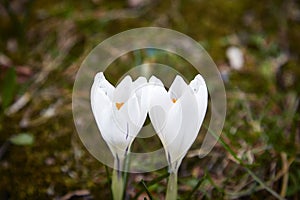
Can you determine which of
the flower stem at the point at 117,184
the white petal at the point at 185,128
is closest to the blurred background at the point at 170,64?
the flower stem at the point at 117,184

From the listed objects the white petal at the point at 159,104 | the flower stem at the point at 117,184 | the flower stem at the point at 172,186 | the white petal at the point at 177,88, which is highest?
the white petal at the point at 177,88

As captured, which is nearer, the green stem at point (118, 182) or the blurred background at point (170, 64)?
the green stem at point (118, 182)

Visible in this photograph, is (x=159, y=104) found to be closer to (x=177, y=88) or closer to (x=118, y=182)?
(x=177, y=88)

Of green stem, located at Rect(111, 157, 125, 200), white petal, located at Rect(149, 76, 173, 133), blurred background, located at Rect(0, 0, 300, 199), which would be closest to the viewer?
white petal, located at Rect(149, 76, 173, 133)

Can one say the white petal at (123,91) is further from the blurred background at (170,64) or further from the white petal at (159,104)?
the blurred background at (170,64)

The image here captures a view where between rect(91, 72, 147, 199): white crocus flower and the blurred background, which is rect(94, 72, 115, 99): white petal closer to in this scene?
rect(91, 72, 147, 199): white crocus flower

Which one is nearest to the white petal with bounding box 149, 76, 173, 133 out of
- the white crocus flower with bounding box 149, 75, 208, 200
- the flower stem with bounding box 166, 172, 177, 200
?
the white crocus flower with bounding box 149, 75, 208, 200

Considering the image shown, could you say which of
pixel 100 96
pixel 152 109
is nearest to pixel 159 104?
pixel 152 109

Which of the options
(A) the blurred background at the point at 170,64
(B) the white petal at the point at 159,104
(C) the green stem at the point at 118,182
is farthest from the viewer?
(A) the blurred background at the point at 170,64
